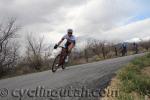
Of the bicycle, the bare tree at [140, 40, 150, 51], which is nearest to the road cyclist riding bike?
the bicycle

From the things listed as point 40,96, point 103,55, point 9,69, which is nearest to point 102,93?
point 40,96

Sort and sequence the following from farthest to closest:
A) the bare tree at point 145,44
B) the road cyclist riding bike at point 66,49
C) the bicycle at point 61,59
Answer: the bare tree at point 145,44 < the bicycle at point 61,59 < the road cyclist riding bike at point 66,49

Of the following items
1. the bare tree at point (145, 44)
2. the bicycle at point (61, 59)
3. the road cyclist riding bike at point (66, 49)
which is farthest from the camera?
the bare tree at point (145, 44)

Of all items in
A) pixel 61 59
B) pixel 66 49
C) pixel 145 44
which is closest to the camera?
pixel 66 49

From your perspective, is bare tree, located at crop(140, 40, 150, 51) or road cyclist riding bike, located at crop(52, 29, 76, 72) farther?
bare tree, located at crop(140, 40, 150, 51)

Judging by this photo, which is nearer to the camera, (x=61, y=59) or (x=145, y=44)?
(x=61, y=59)

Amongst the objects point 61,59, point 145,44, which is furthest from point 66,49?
point 145,44

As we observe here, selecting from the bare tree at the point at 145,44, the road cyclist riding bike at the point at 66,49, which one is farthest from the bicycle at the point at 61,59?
the bare tree at the point at 145,44

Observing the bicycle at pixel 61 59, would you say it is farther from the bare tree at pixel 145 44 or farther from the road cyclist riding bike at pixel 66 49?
the bare tree at pixel 145 44

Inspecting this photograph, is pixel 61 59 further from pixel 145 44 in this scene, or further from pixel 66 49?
pixel 145 44

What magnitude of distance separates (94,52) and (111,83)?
39908 millimetres

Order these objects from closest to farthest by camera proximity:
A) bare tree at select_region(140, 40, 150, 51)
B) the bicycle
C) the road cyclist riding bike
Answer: the road cyclist riding bike → the bicycle → bare tree at select_region(140, 40, 150, 51)

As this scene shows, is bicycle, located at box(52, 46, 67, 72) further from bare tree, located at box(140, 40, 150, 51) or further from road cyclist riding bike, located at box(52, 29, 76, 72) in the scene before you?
bare tree, located at box(140, 40, 150, 51)

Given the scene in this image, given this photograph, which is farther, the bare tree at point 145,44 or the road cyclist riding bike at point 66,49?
the bare tree at point 145,44
